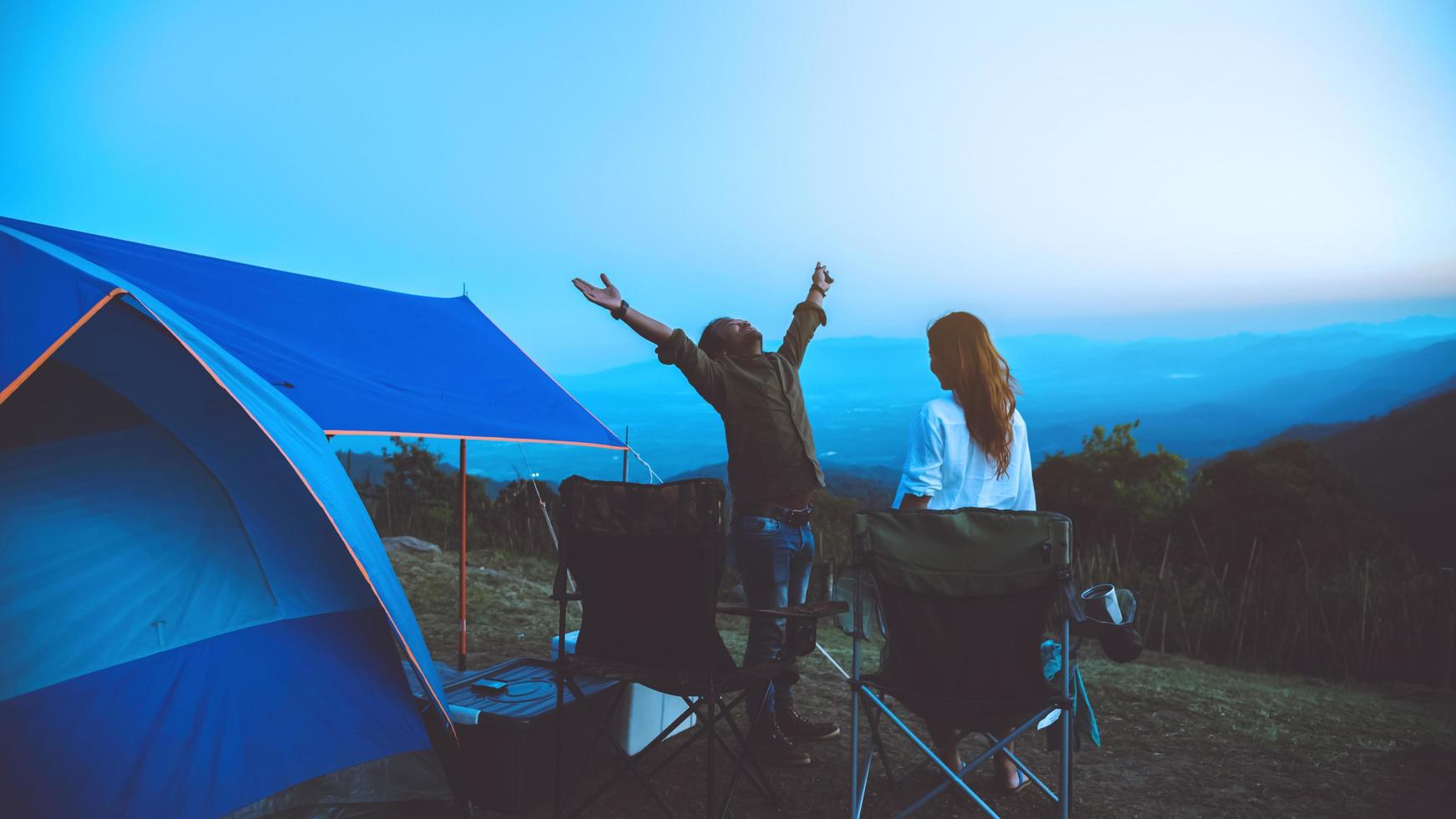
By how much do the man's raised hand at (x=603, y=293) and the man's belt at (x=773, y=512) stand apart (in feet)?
2.46

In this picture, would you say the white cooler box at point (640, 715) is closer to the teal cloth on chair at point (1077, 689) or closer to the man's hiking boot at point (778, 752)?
the man's hiking boot at point (778, 752)

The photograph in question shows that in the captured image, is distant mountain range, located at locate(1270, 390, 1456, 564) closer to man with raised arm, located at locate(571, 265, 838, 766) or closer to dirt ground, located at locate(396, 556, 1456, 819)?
dirt ground, located at locate(396, 556, 1456, 819)

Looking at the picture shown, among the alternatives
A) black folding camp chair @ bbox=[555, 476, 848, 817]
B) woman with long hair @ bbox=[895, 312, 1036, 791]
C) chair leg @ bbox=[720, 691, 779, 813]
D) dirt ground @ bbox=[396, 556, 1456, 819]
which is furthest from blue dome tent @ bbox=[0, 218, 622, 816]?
woman with long hair @ bbox=[895, 312, 1036, 791]

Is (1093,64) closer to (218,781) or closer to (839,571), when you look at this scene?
(839,571)

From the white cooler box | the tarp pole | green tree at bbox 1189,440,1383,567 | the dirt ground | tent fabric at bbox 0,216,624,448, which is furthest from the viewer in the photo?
green tree at bbox 1189,440,1383,567

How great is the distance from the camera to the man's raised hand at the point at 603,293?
280cm

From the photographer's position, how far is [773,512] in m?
2.88

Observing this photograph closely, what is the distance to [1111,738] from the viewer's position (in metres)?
3.46

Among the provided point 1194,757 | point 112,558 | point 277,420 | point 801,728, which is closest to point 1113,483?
point 1194,757

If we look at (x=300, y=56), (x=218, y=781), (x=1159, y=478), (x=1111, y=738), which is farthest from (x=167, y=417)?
(x=1159, y=478)

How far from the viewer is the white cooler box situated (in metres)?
2.98

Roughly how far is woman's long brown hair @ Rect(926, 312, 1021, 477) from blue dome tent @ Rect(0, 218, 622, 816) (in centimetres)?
172

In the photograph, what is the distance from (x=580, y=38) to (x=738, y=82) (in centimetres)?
129

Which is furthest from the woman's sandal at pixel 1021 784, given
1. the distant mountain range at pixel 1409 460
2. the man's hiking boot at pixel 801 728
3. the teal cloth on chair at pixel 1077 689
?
the distant mountain range at pixel 1409 460
